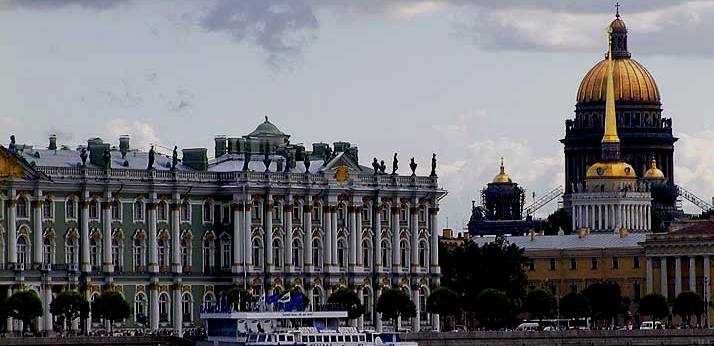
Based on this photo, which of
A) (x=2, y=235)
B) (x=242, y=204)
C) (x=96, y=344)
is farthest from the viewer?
(x=242, y=204)

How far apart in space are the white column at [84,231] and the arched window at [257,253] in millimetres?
10045

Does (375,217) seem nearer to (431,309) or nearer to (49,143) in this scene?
(431,309)

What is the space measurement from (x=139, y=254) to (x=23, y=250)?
712cm

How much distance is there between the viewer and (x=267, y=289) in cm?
14762

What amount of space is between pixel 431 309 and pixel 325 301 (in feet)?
18.8

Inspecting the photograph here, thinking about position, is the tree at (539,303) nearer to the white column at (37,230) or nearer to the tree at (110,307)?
the tree at (110,307)

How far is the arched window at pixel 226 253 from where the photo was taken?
5842 inches

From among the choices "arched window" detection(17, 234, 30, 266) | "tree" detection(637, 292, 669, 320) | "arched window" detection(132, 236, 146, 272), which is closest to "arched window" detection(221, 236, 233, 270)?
"arched window" detection(132, 236, 146, 272)

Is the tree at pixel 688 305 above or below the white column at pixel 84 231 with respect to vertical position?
below

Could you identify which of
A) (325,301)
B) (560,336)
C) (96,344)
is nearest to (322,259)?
(325,301)

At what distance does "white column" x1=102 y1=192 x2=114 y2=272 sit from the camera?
467 feet

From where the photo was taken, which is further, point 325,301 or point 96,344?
point 325,301

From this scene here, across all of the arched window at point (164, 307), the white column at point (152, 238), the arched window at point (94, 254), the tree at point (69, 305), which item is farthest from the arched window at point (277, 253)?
the tree at point (69, 305)

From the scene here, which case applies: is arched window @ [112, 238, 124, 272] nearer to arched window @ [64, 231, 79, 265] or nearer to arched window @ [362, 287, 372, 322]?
arched window @ [64, 231, 79, 265]
